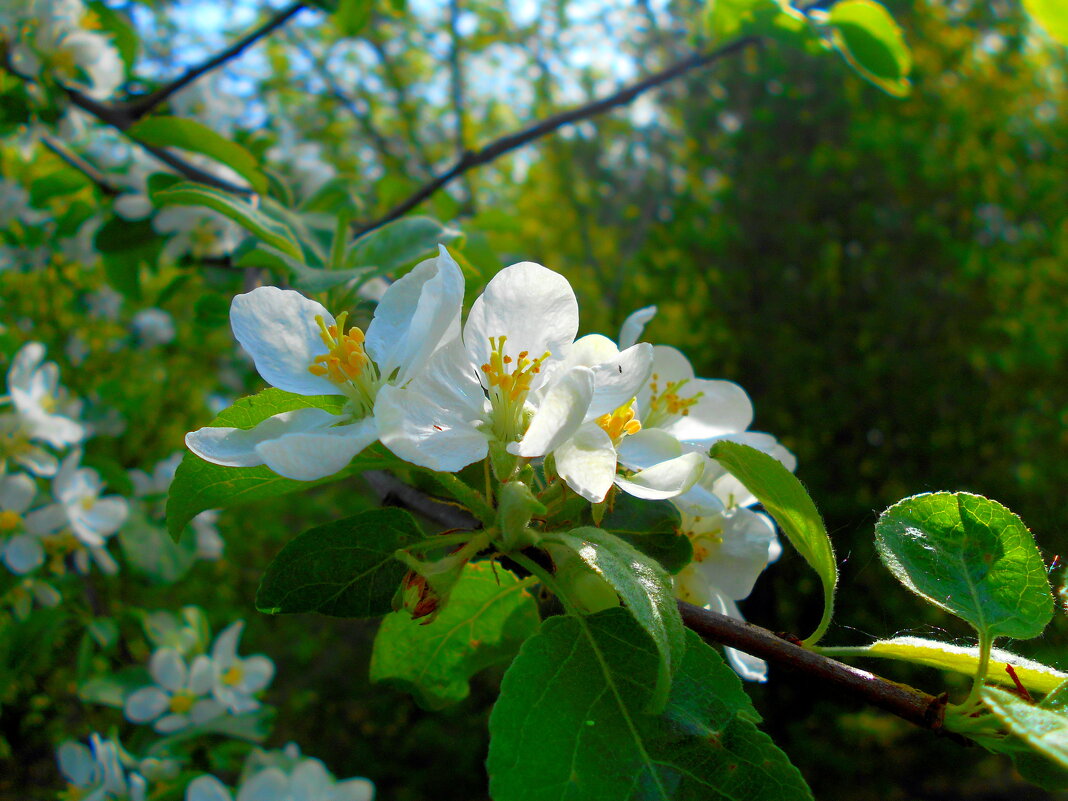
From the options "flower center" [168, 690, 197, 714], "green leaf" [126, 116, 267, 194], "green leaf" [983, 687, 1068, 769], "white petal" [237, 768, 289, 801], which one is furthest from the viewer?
"flower center" [168, 690, 197, 714]

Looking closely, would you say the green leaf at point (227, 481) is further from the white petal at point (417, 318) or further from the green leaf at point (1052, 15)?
the green leaf at point (1052, 15)

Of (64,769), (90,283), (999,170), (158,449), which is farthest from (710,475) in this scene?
(999,170)

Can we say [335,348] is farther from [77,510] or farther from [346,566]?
[77,510]

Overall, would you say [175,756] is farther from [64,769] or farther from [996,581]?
[996,581]

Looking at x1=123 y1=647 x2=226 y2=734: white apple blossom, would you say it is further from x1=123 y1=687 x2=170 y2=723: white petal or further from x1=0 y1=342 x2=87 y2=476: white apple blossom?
x1=0 y1=342 x2=87 y2=476: white apple blossom

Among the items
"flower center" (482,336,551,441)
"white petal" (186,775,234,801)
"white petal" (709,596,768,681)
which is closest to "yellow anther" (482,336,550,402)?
"flower center" (482,336,551,441)
